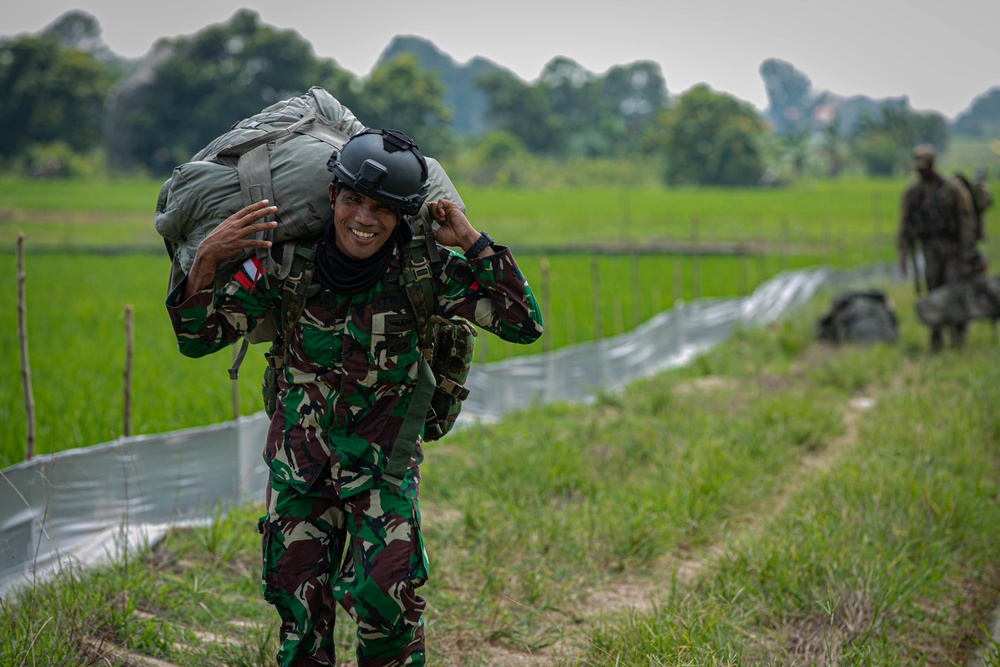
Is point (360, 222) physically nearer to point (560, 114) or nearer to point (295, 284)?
point (295, 284)

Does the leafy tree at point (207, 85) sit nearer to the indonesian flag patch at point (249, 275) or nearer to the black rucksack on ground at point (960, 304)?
the black rucksack on ground at point (960, 304)

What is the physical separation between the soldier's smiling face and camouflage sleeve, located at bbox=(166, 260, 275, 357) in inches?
9.6

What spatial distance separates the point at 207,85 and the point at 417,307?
28727mm

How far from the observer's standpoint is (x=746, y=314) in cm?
1173

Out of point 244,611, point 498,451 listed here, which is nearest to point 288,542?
point 244,611

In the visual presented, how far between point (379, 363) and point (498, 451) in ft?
9.58

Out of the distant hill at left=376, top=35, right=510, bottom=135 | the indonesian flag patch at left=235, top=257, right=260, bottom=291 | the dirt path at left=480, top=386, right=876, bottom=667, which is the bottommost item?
the dirt path at left=480, top=386, right=876, bottom=667

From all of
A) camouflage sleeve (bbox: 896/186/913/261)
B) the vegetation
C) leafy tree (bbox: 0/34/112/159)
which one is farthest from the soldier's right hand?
leafy tree (bbox: 0/34/112/159)

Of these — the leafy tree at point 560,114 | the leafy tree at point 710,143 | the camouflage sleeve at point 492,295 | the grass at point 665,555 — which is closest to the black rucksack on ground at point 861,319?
the grass at point 665,555

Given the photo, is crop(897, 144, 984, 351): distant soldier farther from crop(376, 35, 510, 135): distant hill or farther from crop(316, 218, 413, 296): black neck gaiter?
crop(376, 35, 510, 135): distant hill

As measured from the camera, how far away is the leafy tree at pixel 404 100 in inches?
1148

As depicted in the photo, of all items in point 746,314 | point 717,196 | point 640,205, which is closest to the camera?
point 746,314

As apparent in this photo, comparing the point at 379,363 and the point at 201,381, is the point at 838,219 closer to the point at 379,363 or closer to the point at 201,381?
the point at 201,381

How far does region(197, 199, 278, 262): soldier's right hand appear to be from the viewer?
2.49 metres
